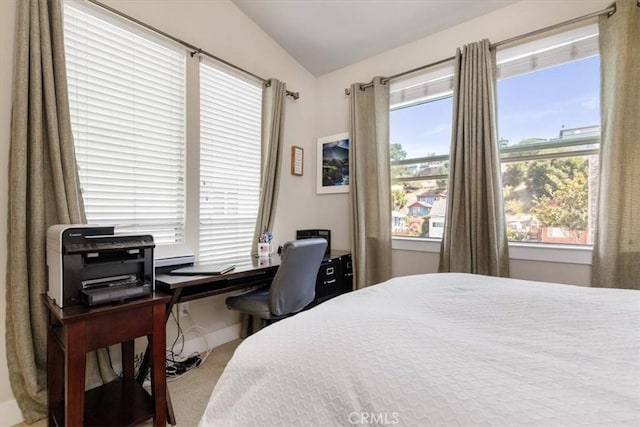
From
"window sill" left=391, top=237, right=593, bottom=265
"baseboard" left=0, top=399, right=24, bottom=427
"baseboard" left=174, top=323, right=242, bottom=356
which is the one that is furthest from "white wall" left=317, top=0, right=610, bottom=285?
"baseboard" left=0, top=399, right=24, bottom=427

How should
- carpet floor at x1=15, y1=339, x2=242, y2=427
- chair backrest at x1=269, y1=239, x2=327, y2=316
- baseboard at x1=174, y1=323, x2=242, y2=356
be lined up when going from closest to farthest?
1. carpet floor at x1=15, y1=339, x2=242, y2=427
2. chair backrest at x1=269, y1=239, x2=327, y2=316
3. baseboard at x1=174, y1=323, x2=242, y2=356

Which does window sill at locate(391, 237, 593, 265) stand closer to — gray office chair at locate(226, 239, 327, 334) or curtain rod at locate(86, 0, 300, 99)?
gray office chair at locate(226, 239, 327, 334)

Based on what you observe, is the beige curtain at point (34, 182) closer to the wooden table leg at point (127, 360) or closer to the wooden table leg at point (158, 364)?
the wooden table leg at point (127, 360)

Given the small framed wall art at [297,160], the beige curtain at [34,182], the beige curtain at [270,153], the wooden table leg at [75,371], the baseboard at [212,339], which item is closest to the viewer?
the wooden table leg at [75,371]

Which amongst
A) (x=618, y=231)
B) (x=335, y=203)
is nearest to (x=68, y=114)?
(x=335, y=203)

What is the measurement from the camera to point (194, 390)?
1898 mm

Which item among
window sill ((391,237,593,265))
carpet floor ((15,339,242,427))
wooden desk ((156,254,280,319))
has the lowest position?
carpet floor ((15,339,242,427))

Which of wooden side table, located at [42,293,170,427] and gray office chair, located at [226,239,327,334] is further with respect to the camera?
gray office chair, located at [226,239,327,334]

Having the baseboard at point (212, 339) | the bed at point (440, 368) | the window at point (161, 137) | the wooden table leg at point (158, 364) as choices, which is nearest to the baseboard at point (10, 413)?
the wooden table leg at point (158, 364)

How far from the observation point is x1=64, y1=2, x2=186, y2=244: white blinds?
1.80 meters

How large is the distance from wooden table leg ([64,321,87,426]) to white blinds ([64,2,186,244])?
0.83 meters

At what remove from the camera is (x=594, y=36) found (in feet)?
6.46

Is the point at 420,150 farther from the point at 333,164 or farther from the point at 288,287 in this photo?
the point at 288,287

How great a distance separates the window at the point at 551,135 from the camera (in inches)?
79.4
